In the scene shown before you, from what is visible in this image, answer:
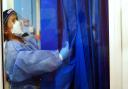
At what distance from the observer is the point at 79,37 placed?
1.17m

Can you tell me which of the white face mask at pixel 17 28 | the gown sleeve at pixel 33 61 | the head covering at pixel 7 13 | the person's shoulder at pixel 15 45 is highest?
the head covering at pixel 7 13

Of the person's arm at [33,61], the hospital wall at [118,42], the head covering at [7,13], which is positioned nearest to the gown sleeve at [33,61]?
the person's arm at [33,61]

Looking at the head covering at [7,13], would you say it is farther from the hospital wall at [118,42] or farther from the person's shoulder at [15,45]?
the hospital wall at [118,42]

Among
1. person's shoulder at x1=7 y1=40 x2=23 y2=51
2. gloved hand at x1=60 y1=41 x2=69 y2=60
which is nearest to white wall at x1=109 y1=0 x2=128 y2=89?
gloved hand at x1=60 y1=41 x2=69 y2=60

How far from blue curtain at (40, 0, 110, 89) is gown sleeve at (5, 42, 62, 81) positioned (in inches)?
1.8

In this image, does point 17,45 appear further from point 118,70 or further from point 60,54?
point 118,70

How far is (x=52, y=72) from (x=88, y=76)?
21 cm

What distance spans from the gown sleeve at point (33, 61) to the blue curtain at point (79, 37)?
5 centimetres

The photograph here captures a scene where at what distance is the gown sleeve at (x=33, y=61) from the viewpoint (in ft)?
3.81

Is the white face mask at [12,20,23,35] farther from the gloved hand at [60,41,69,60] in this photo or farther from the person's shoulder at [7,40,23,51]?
the gloved hand at [60,41,69,60]

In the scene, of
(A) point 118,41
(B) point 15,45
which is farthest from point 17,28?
(A) point 118,41

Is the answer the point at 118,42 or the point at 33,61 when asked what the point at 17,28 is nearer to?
the point at 33,61

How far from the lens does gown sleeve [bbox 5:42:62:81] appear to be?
3.81 feet

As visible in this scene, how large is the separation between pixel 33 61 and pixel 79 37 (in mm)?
296
